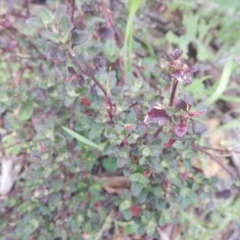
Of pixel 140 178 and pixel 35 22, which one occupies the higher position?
pixel 35 22

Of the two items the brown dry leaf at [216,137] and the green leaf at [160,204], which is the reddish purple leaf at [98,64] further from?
the brown dry leaf at [216,137]

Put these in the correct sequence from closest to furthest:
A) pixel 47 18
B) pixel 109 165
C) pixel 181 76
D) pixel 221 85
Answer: pixel 181 76
pixel 47 18
pixel 109 165
pixel 221 85

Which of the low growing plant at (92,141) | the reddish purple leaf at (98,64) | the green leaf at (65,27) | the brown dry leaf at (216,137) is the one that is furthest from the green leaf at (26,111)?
the brown dry leaf at (216,137)

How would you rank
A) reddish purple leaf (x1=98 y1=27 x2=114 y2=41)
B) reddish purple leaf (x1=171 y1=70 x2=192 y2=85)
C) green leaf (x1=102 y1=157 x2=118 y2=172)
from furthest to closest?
green leaf (x1=102 y1=157 x2=118 y2=172) < reddish purple leaf (x1=98 y1=27 x2=114 y2=41) < reddish purple leaf (x1=171 y1=70 x2=192 y2=85)

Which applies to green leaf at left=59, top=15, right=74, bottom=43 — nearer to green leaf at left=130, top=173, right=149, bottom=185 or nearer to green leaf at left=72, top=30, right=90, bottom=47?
green leaf at left=72, top=30, right=90, bottom=47

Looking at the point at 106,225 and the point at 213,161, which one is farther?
the point at 213,161

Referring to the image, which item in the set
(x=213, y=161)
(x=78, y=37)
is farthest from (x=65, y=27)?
(x=213, y=161)

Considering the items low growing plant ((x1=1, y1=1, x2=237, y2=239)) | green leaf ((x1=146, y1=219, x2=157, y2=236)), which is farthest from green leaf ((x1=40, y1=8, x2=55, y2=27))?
green leaf ((x1=146, y1=219, x2=157, y2=236))

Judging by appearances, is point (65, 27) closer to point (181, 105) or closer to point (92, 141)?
point (181, 105)

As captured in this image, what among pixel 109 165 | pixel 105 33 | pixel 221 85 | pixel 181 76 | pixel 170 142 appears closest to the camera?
pixel 181 76
